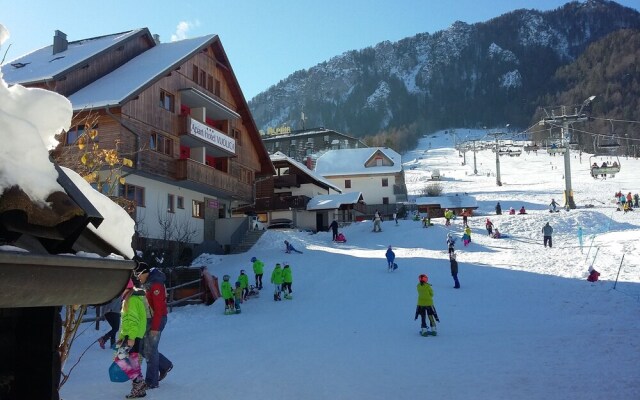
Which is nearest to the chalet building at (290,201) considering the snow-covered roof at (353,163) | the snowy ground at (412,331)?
the snowy ground at (412,331)

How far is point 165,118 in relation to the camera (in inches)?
1171

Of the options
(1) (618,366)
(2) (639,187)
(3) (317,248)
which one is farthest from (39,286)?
(2) (639,187)

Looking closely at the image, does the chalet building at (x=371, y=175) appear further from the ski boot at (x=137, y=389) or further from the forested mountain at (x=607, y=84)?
the forested mountain at (x=607, y=84)

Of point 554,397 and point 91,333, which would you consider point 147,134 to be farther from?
point 554,397

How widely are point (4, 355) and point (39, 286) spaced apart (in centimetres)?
138

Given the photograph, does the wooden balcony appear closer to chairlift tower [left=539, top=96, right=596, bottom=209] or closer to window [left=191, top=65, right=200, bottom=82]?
window [left=191, top=65, right=200, bottom=82]

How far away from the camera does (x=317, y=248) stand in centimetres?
3556

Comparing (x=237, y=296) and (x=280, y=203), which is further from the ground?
(x=280, y=203)

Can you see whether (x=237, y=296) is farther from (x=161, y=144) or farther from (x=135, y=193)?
(x=161, y=144)

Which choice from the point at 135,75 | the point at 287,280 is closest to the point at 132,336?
the point at 287,280

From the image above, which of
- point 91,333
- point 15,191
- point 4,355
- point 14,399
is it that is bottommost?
point 91,333

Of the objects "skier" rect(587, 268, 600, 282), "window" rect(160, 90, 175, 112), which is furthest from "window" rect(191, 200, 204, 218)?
"skier" rect(587, 268, 600, 282)

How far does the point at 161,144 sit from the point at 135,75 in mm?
3703

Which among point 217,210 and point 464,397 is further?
point 217,210
